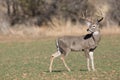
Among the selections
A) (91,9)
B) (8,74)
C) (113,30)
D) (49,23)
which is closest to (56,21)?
(49,23)

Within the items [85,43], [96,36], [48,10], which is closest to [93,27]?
[96,36]

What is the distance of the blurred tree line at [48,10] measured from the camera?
43.1 m

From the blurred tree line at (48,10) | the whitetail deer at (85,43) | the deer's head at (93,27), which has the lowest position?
the blurred tree line at (48,10)

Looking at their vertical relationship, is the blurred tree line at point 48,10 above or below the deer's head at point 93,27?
below

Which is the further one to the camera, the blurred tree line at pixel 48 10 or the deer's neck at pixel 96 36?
the blurred tree line at pixel 48 10

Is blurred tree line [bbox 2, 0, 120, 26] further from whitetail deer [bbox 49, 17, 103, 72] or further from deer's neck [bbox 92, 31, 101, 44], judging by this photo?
deer's neck [bbox 92, 31, 101, 44]

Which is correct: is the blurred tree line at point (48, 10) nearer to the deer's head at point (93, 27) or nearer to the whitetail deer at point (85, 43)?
the whitetail deer at point (85, 43)

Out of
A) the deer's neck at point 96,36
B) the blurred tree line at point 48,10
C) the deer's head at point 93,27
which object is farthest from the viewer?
the blurred tree line at point 48,10

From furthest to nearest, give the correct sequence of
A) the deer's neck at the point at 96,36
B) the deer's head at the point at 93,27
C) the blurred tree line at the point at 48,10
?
the blurred tree line at the point at 48,10
the deer's neck at the point at 96,36
the deer's head at the point at 93,27

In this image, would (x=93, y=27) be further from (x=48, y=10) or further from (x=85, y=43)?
(x=48, y=10)

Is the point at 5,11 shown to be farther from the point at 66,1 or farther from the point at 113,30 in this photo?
the point at 113,30

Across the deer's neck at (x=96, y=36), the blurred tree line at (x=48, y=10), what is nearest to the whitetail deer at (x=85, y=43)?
the deer's neck at (x=96, y=36)

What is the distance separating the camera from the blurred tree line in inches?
1698

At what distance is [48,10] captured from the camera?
44688 millimetres
